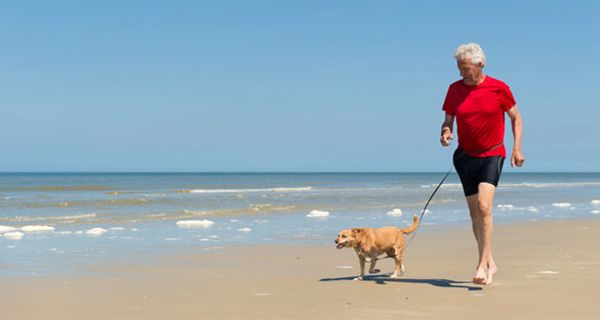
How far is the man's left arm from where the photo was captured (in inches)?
225

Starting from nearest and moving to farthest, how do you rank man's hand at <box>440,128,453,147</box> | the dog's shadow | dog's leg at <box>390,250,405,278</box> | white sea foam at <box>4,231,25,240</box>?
man's hand at <box>440,128,453,147</box> → the dog's shadow → dog's leg at <box>390,250,405,278</box> → white sea foam at <box>4,231,25,240</box>

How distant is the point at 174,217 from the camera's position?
15570 mm

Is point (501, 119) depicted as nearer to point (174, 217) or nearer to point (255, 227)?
point (255, 227)

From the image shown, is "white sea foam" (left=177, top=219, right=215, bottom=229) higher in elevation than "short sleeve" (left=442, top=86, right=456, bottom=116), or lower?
lower

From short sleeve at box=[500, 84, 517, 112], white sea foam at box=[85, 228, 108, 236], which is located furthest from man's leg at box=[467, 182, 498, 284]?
white sea foam at box=[85, 228, 108, 236]

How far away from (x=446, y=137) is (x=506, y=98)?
0.57 metres

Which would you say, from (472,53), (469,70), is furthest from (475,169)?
(472,53)

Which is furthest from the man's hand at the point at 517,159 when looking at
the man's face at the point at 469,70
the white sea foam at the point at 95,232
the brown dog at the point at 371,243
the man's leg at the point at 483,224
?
the white sea foam at the point at 95,232

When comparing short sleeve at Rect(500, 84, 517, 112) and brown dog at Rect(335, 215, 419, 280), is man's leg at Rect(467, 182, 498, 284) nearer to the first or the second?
short sleeve at Rect(500, 84, 517, 112)

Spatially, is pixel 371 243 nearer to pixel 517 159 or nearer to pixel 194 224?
pixel 517 159

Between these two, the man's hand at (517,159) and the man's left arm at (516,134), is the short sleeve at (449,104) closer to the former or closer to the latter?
the man's left arm at (516,134)

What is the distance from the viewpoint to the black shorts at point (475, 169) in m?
5.66

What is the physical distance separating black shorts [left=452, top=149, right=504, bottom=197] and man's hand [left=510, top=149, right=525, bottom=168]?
0.09m

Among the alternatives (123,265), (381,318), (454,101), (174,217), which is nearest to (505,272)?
(454,101)
